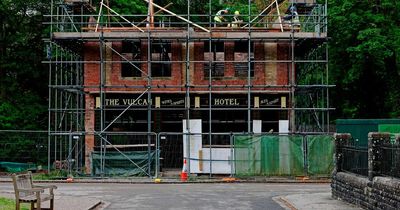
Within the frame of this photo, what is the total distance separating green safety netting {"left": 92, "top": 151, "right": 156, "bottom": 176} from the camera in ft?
Result: 103

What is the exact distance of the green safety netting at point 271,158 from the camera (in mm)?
30797

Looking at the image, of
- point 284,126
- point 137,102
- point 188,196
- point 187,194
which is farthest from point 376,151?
point 137,102

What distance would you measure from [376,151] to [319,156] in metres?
14.6

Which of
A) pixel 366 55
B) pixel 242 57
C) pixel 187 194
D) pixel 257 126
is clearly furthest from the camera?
pixel 366 55

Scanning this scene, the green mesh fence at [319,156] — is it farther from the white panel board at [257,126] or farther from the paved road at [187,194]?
the white panel board at [257,126]

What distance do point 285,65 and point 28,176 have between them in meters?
22.6

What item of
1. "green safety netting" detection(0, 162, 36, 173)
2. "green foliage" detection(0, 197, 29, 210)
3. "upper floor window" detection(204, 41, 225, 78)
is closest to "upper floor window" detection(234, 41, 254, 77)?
"upper floor window" detection(204, 41, 225, 78)

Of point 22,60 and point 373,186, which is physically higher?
point 22,60

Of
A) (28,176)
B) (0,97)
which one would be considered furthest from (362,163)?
(0,97)

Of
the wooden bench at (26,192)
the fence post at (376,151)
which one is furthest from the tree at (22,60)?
the fence post at (376,151)

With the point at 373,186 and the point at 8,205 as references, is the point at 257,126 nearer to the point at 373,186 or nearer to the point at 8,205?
the point at 373,186

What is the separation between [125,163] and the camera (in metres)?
31.6

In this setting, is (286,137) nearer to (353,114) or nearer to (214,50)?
(214,50)

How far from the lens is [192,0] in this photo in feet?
167
